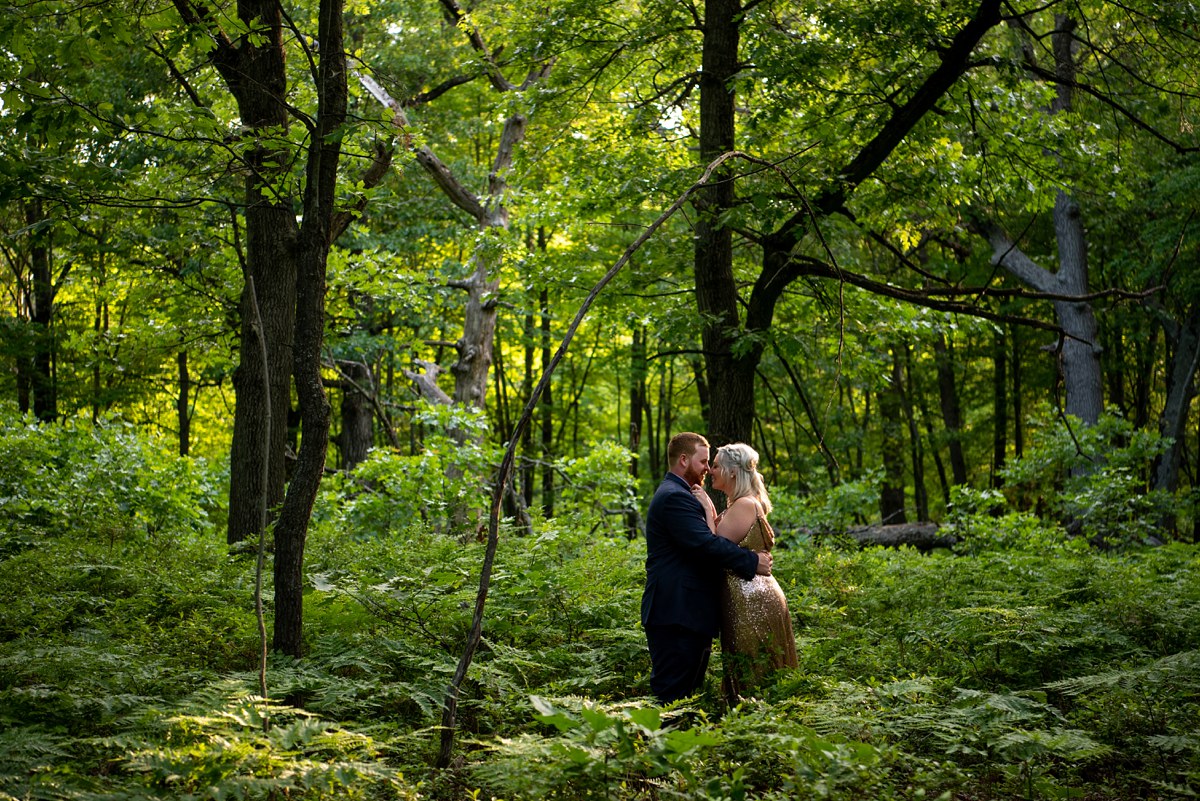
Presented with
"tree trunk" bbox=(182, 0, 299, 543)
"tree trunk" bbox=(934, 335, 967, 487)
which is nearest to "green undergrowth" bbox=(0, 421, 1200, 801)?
"tree trunk" bbox=(182, 0, 299, 543)

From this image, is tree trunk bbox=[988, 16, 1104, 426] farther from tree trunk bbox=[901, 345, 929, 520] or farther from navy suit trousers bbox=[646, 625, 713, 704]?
navy suit trousers bbox=[646, 625, 713, 704]

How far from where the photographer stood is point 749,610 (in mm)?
5480

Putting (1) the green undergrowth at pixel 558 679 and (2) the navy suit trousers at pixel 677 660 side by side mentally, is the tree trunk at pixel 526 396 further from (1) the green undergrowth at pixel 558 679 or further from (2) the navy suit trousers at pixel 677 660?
(2) the navy suit trousers at pixel 677 660

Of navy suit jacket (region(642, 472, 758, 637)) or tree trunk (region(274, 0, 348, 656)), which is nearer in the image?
tree trunk (region(274, 0, 348, 656))

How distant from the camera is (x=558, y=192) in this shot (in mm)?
12109

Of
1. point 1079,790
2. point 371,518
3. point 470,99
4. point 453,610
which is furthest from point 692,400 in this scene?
point 1079,790

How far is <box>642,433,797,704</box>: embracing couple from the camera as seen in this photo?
542cm

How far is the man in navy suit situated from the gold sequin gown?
0.27 ft

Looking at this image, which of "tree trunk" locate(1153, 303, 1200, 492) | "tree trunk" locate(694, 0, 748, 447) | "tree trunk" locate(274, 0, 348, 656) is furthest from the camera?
"tree trunk" locate(1153, 303, 1200, 492)

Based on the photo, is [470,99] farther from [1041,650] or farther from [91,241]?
[1041,650]

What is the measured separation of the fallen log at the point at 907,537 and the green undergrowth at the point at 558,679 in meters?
4.98

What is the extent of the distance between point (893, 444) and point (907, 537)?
1191cm

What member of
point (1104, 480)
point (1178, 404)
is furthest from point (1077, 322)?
point (1104, 480)

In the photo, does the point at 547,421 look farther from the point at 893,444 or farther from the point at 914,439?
the point at 914,439
